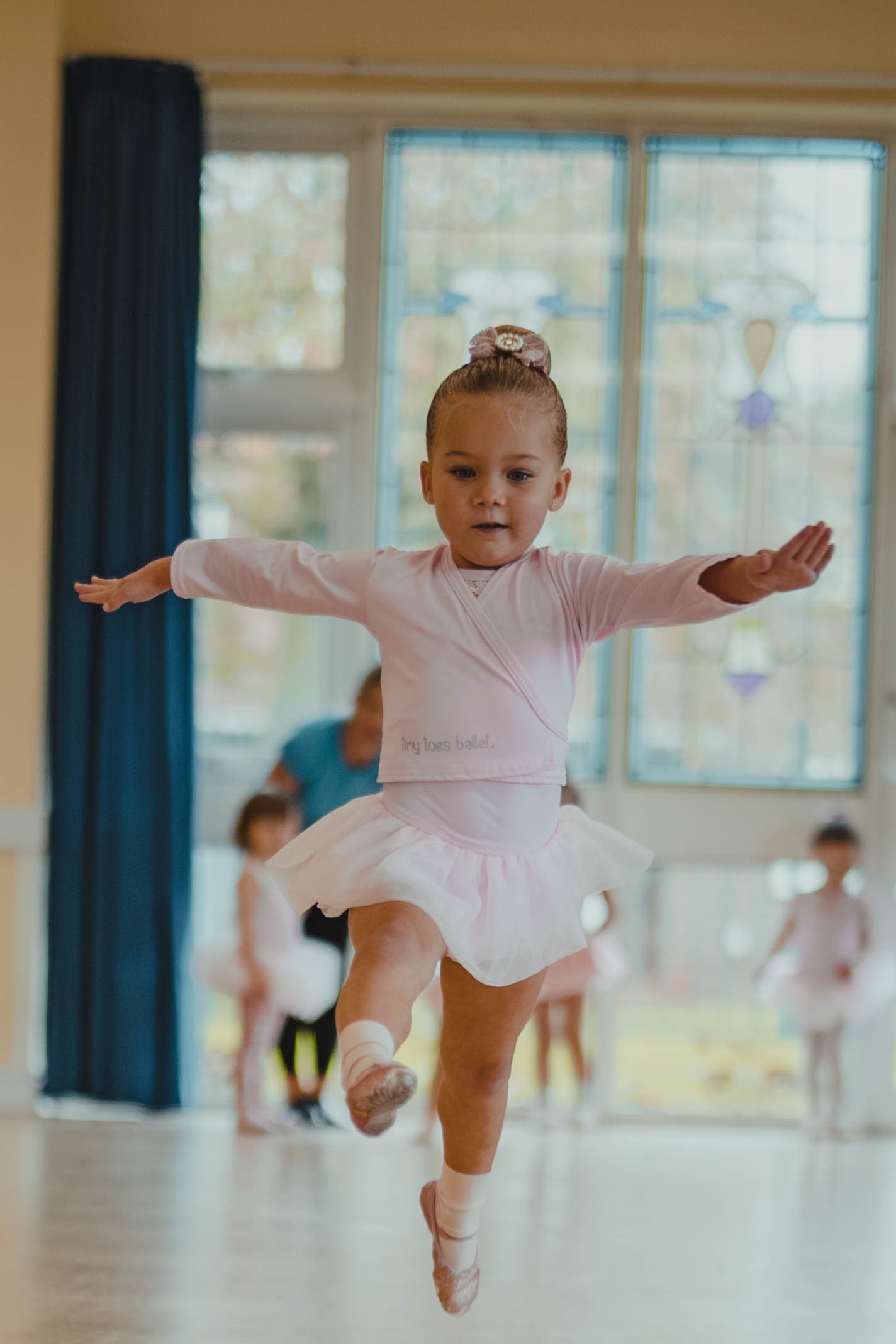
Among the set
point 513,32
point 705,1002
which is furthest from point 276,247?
point 705,1002

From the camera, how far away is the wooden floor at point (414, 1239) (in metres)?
2.43

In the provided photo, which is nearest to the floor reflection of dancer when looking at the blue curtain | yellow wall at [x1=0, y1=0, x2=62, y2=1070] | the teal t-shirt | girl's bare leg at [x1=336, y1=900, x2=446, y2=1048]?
the teal t-shirt

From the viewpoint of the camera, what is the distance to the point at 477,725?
1688 millimetres

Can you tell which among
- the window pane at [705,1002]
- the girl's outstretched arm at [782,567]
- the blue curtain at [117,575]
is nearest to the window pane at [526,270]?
the window pane at [705,1002]

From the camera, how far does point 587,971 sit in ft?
11.8

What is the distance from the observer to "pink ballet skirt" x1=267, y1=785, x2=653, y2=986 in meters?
1.59

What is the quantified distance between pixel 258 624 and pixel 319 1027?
116 cm

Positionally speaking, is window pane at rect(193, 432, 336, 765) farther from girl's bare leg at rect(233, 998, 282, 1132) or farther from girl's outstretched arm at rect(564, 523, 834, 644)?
girl's outstretched arm at rect(564, 523, 834, 644)

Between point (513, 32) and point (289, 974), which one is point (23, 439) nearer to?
point (289, 974)

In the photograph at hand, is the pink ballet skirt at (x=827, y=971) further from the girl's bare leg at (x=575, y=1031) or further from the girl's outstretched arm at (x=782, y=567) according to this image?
the girl's outstretched arm at (x=782, y=567)

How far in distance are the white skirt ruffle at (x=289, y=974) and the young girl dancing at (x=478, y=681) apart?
70.8 inches

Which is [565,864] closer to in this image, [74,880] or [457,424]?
[457,424]

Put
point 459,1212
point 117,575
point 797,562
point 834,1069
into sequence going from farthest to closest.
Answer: point 834,1069, point 117,575, point 459,1212, point 797,562

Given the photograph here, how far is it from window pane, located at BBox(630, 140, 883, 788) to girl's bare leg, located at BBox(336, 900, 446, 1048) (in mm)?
2430
